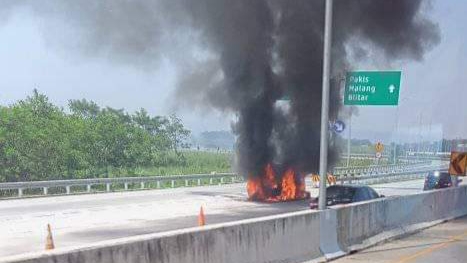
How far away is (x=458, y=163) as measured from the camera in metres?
24.7

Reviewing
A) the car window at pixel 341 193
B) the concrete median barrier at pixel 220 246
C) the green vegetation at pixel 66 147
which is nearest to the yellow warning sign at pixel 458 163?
the car window at pixel 341 193

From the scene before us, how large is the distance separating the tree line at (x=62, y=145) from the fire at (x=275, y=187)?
13.0 meters

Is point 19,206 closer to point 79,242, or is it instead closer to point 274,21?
point 79,242

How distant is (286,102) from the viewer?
34.0 metres

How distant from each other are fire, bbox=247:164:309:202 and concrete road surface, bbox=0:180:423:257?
87cm

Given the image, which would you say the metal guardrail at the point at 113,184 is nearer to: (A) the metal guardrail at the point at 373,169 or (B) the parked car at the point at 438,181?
(A) the metal guardrail at the point at 373,169

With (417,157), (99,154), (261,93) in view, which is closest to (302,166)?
(261,93)

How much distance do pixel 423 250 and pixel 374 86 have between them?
316 inches

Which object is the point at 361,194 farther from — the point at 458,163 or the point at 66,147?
the point at 66,147

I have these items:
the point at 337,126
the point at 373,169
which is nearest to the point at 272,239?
the point at 337,126

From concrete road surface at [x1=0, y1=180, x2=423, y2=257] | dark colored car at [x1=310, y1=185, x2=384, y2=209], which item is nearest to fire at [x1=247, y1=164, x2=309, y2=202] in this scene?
concrete road surface at [x1=0, y1=180, x2=423, y2=257]

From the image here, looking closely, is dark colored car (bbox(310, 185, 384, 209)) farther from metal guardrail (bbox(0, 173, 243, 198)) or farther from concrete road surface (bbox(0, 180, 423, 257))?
metal guardrail (bbox(0, 173, 243, 198))

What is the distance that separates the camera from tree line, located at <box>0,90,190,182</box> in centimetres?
3743

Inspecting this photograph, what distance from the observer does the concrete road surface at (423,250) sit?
12.5 metres
